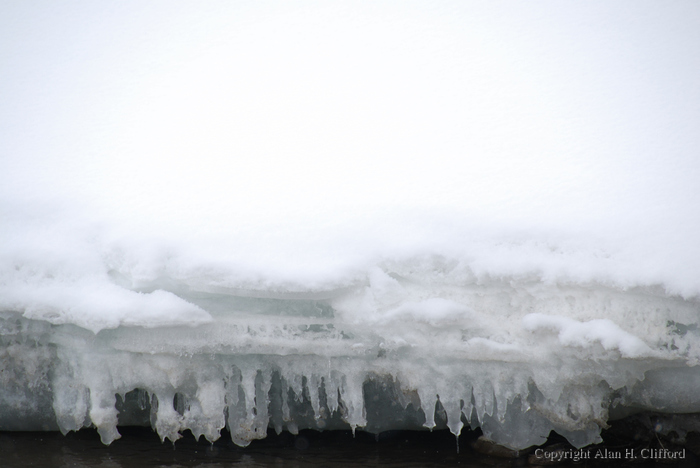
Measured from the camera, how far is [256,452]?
10.9 feet

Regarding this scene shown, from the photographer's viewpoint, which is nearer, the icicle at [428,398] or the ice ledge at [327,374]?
the ice ledge at [327,374]

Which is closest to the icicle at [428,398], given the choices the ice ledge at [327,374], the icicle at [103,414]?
the ice ledge at [327,374]

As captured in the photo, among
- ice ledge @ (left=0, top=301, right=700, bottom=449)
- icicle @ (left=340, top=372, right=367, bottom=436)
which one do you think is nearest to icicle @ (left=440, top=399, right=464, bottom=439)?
ice ledge @ (left=0, top=301, right=700, bottom=449)

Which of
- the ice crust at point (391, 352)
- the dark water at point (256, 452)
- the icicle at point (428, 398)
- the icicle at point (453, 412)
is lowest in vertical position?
the dark water at point (256, 452)

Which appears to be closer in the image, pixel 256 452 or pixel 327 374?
pixel 327 374

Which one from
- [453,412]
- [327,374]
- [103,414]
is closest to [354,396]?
[327,374]

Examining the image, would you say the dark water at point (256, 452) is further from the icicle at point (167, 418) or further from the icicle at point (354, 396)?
the icicle at point (354, 396)

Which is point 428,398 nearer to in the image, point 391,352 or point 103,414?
point 391,352

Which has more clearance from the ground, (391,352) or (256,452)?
(391,352)

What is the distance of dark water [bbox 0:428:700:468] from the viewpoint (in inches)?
118

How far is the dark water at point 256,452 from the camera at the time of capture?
2990 mm

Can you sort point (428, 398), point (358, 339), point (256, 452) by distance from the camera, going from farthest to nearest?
point (256, 452) < point (428, 398) < point (358, 339)

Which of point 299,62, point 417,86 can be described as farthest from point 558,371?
point 299,62

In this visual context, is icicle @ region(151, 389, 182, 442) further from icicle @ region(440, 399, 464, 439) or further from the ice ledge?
icicle @ region(440, 399, 464, 439)
